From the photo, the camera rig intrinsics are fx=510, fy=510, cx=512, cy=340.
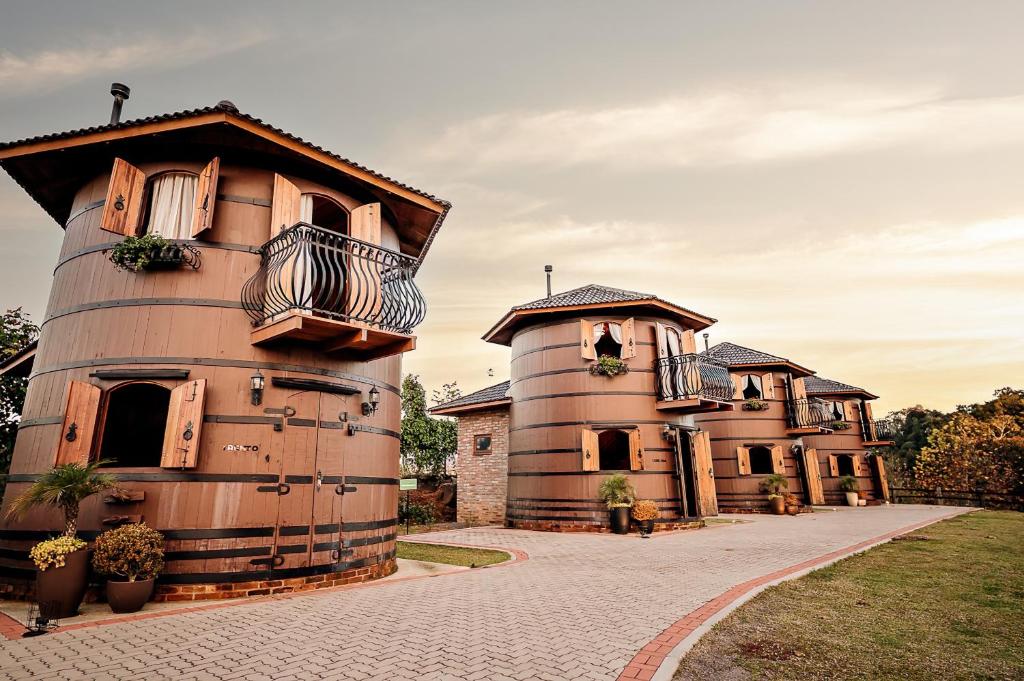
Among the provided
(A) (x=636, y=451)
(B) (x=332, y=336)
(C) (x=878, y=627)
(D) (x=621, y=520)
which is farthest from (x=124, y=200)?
(A) (x=636, y=451)

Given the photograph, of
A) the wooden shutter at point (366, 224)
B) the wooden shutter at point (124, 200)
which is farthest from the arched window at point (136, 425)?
the wooden shutter at point (366, 224)

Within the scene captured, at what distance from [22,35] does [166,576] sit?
8.95m

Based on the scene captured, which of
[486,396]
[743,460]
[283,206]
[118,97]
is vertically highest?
[118,97]

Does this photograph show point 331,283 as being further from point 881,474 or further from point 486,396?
point 881,474

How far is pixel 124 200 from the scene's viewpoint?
6.41 m

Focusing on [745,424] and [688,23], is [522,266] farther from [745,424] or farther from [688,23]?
[745,424]

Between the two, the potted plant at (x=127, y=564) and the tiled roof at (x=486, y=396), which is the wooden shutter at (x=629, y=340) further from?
the potted plant at (x=127, y=564)

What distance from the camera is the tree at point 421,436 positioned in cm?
2292

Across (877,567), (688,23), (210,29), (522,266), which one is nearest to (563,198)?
(522,266)

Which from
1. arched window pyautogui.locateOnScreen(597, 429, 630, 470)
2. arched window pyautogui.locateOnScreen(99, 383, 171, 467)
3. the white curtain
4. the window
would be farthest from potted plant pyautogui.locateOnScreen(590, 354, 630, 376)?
the white curtain

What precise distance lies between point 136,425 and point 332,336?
5365 mm

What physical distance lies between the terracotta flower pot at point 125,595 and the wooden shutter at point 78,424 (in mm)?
1546

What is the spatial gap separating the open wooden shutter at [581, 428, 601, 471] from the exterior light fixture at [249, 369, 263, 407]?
27.3ft

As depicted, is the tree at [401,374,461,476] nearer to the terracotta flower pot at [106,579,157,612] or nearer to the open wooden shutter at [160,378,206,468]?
the open wooden shutter at [160,378,206,468]
